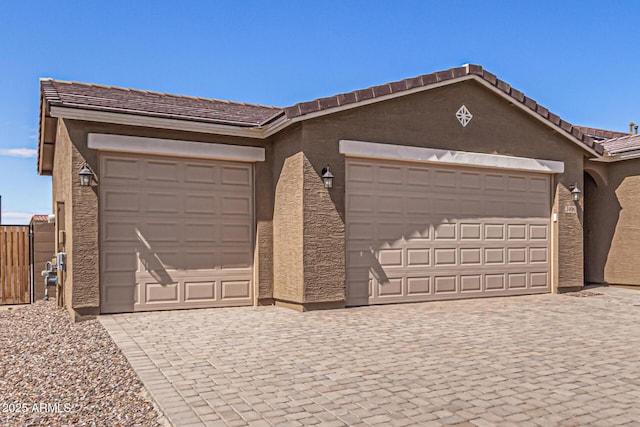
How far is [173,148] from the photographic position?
30.9 feet

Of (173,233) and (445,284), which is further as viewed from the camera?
(445,284)

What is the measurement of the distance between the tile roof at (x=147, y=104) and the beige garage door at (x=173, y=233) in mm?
806

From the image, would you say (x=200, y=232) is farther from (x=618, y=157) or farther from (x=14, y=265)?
(x=618, y=157)

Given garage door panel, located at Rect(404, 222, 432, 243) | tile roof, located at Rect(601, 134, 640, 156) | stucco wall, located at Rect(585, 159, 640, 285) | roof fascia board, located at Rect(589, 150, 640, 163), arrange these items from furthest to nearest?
stucco wall, located at Rect(585, 159, 640, 285) → tile roof, located at Rect(601, 134, 640, 156) → roof fascia board, located at Rect(589, 150, 640, 163) → garage door panel, located at Rect(404, 222, 432, 243)

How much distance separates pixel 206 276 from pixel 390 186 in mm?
3848

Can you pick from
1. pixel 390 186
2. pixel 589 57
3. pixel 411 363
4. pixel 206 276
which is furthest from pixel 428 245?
pixel 589 57

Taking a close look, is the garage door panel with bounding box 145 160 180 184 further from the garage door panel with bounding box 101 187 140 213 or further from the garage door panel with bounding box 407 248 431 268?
the garage door panel with bounding box 407 248 431 268

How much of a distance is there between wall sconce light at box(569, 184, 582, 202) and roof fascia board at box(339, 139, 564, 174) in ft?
1.62

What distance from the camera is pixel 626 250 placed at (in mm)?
13125

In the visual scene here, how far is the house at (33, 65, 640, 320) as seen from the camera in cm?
909

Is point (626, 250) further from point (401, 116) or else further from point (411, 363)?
point (411, 363)

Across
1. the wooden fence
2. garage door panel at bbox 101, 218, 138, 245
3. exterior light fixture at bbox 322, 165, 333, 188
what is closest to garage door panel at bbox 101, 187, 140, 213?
garage door panel at bbox 101, 218, 138, 245

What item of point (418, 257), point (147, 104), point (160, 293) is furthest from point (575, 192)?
point (147, 104)

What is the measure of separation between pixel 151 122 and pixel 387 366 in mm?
5892
